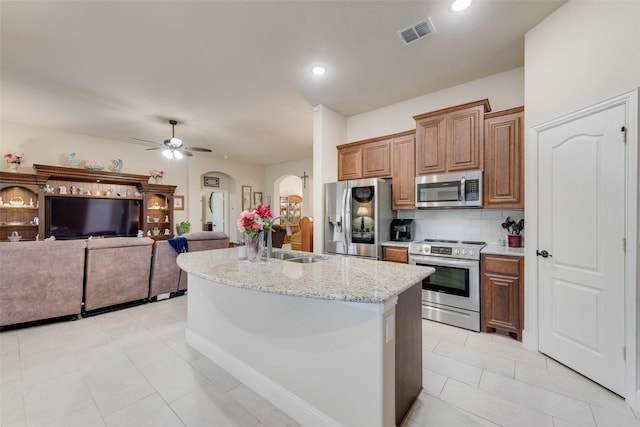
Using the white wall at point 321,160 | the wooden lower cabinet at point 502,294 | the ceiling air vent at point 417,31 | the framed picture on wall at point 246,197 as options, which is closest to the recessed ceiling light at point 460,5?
the ceiling air vent at point 417,31

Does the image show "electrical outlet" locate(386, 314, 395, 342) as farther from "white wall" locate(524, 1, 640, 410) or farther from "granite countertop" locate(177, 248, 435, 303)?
"white wall" locate(524, 1, 640, 410)

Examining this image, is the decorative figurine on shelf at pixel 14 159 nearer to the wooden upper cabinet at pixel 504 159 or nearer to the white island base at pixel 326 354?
the white island base at pixel 326 354

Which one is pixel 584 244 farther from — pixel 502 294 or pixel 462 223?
pixel 462 223

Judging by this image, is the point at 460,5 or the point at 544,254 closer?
the point at 460,5

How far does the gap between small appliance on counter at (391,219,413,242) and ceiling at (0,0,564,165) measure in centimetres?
184

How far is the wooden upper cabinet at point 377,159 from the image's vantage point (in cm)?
383

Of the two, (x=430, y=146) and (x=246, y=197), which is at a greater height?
(x=430, y=146)

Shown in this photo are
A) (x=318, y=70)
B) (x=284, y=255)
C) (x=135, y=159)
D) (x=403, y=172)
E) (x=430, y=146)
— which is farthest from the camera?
(x=135, y=159)

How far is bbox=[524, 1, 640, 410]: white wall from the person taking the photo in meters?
1.82

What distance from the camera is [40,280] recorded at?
300cm

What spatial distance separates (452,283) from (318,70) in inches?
116

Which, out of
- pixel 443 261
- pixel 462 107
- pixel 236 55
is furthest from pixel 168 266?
pixel 462 107

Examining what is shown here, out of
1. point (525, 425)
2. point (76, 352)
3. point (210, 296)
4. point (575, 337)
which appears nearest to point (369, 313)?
point (525, 425)

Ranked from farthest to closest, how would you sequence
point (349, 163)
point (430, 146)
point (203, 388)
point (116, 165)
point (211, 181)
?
point (211, 181) → point (116, 165) → point (349, 163) → point (430, 146) → point (203, 388)
